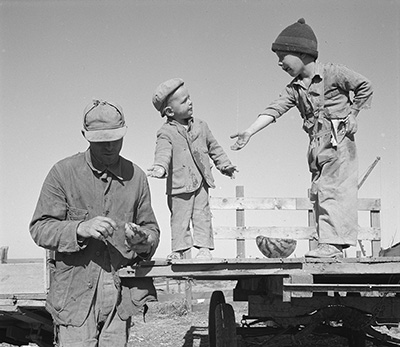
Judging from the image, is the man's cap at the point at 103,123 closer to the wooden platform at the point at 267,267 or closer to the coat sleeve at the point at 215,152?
the wooden platform at the point at 267,267

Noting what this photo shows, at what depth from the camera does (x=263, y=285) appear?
17.4ft

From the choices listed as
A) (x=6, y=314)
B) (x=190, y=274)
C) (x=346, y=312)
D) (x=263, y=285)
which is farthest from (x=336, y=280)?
(x=6, y=314)

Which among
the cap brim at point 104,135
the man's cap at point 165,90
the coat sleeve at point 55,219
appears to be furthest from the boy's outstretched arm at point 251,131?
the coat sleeve at point 55,219

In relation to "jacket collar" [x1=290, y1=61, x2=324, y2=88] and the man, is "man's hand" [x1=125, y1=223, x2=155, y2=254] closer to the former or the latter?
the man

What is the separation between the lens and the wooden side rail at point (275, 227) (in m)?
10.5

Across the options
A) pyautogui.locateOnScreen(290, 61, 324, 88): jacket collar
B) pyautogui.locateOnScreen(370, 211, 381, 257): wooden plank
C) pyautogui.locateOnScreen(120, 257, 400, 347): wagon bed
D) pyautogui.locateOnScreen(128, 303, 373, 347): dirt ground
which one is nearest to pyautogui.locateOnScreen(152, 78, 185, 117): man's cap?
pyautogui.locateOnScreen(290, 61, 324, 88): jacket collar

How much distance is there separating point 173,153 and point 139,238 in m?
1.93

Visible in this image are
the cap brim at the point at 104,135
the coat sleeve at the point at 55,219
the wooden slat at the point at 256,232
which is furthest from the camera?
the wooden slat at the point at 256,232

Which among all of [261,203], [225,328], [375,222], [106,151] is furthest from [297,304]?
[375,222]

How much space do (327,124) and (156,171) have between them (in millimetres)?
1406

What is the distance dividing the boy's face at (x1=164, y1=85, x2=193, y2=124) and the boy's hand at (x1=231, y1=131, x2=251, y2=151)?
0.72 metres

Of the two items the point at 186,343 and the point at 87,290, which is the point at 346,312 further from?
the point at 186,343

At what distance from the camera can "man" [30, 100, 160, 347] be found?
132 inches

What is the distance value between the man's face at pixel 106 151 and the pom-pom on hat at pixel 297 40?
1.95 metres
